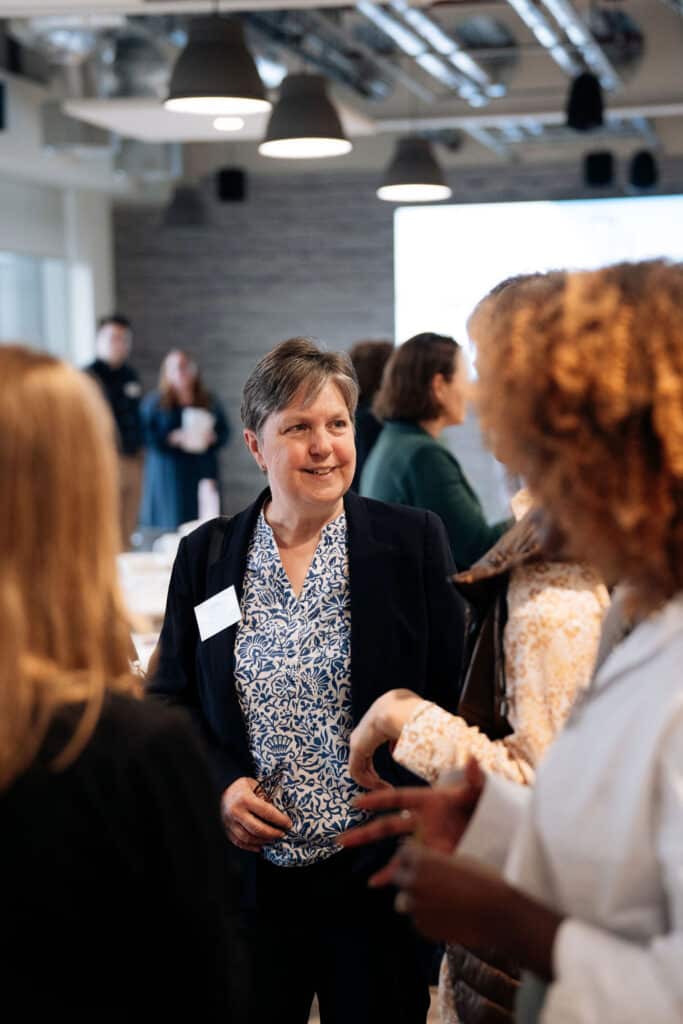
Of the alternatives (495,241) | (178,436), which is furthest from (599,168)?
Answer: (178,436)

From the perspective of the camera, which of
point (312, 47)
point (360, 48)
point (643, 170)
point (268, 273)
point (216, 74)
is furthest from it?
point (268, 273)

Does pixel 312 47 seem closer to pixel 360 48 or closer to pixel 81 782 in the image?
pixel 360 48

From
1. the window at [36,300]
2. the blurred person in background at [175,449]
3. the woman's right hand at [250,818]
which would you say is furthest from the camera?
the window at [36,300]

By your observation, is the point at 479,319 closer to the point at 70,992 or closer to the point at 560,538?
the point at 560,538

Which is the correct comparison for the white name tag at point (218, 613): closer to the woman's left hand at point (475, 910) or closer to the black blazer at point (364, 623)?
the black blazer at point (364, 623)

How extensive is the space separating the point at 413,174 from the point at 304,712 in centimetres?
653

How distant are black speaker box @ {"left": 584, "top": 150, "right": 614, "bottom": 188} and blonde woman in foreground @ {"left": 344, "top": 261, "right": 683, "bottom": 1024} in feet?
30.7

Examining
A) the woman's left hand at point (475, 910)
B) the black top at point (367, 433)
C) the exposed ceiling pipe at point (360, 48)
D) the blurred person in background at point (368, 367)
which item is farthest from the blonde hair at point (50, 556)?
the exposed ceiling pipe at point (360, 48)

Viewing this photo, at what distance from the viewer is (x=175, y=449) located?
358 inches

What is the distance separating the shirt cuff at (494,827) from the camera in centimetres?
135

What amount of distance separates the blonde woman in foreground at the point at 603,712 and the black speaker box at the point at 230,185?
985 cm

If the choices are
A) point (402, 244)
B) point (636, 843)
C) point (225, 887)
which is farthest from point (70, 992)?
point (402, 244)

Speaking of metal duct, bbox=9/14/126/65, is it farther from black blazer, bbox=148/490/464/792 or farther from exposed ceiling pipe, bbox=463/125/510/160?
black blazer, bbox=148/490/464/792

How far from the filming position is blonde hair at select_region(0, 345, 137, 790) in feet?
3.43
